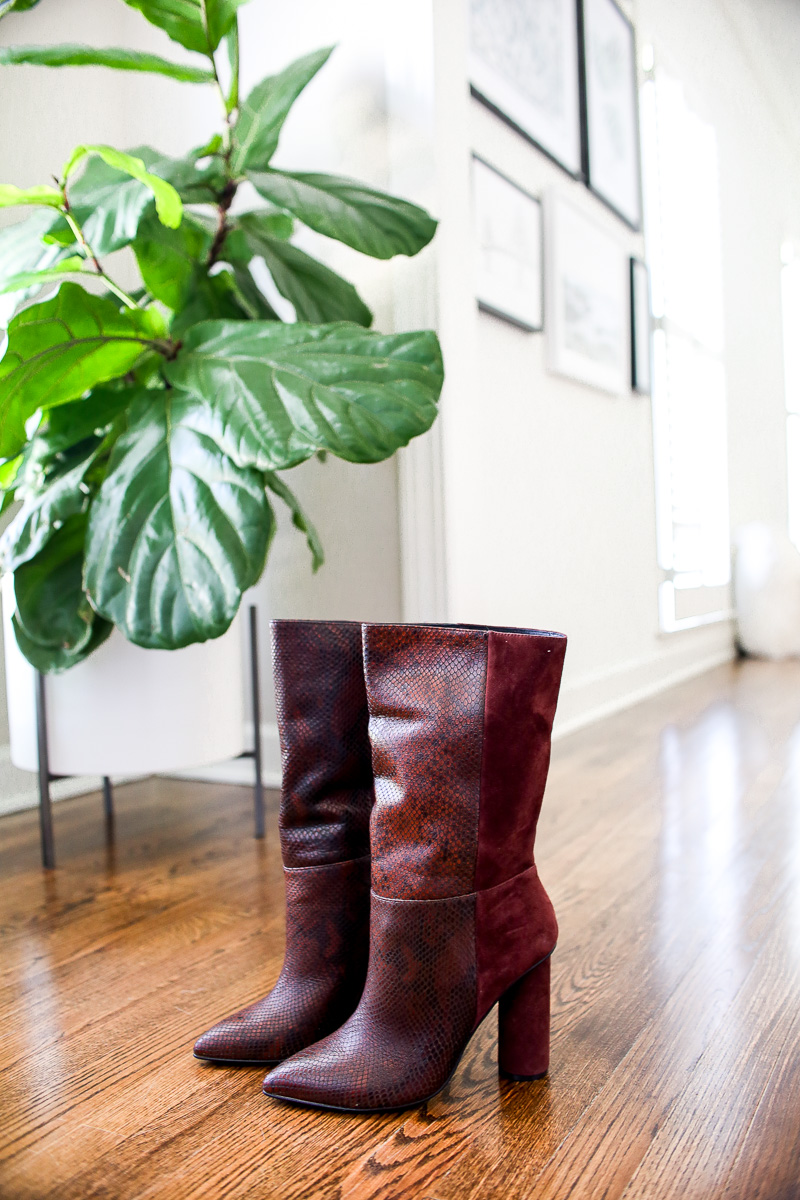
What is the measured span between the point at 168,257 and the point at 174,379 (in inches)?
9.2

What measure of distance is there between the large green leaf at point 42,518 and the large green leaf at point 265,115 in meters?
0.51

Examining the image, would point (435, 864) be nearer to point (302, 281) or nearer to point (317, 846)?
point (317, 846)

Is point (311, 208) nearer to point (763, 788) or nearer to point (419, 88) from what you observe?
point (419, 88)

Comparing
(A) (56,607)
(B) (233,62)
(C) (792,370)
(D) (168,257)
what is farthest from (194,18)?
(C) (792,370)

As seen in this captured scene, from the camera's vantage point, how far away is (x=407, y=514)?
182 centimetres

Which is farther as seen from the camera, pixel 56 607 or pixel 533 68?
pixel 533 68

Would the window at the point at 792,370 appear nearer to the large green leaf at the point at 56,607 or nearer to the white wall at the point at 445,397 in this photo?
the white wall at the point at 445,397

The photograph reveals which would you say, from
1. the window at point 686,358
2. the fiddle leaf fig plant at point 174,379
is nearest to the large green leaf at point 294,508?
the fiddle leaf fig plant at point 174,379

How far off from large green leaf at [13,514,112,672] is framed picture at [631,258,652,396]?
2.39 m

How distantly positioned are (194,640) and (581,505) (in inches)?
74.1

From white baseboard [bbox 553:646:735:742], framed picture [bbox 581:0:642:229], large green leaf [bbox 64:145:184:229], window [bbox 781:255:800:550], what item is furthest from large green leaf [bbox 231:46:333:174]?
window [bbox 781:255:800:550]

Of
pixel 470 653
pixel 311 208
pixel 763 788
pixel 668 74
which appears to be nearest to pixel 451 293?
pixel 311 208

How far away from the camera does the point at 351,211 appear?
4.53 ft

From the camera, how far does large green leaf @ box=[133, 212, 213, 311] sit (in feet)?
4.24
